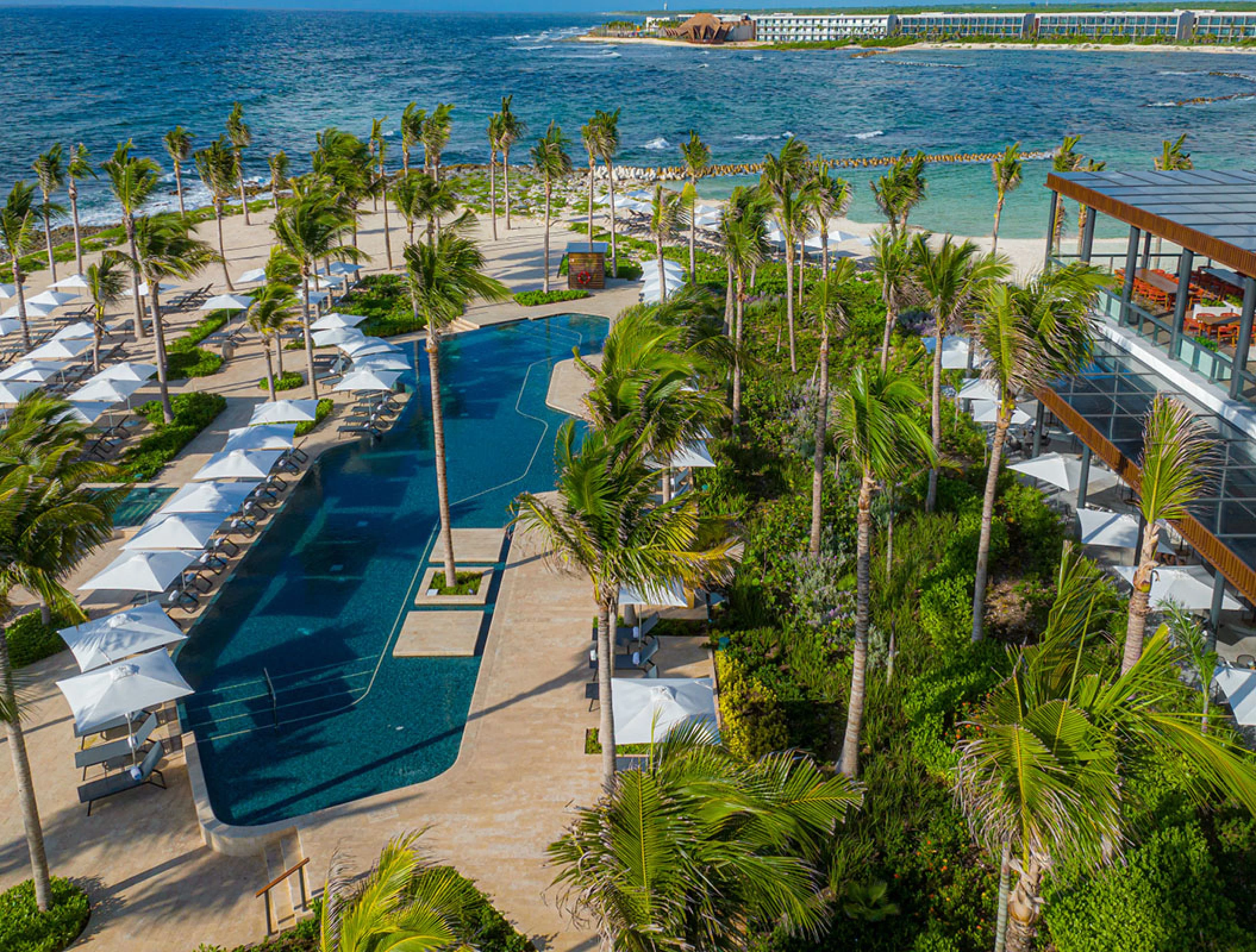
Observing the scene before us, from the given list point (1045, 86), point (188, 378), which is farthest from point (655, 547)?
point (1045, 86)

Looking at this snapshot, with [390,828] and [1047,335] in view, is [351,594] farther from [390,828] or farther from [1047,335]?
[1047,335]

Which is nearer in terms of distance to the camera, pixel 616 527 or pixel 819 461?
pixel 616 527

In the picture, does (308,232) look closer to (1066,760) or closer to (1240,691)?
(1240,691)

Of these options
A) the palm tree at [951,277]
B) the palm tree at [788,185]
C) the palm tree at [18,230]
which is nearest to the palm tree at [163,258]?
the palm tree at [18,230]

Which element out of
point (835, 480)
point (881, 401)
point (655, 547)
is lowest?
point (835, 480)

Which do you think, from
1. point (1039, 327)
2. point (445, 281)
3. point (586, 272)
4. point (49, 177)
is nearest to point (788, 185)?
point (445, 281)

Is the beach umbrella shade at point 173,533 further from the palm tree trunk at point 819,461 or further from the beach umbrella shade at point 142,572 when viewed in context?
the palm tree trunk at point 819,461

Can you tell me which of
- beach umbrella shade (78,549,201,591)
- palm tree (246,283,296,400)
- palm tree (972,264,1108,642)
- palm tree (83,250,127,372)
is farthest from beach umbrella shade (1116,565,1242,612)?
palm tree (83,250,127,372)
